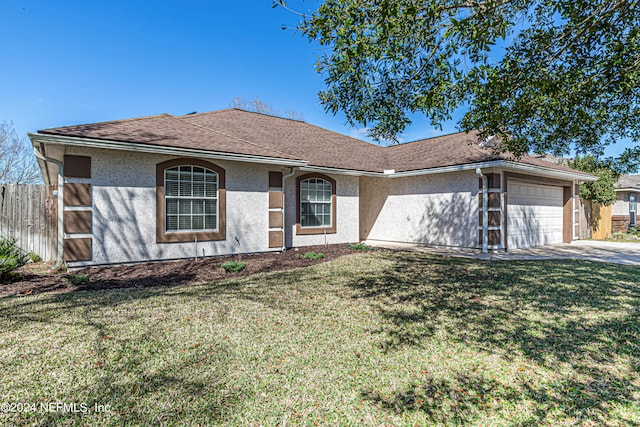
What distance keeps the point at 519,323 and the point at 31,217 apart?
Result: 39.4 ft

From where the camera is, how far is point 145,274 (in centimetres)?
757

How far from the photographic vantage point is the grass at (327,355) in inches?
109

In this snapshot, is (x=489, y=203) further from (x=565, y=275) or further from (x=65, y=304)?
(x=65, y=304)

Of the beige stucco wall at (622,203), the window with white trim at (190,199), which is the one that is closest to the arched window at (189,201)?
the window with white trim at (190,199)

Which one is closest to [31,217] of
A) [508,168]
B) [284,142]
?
[284,142]

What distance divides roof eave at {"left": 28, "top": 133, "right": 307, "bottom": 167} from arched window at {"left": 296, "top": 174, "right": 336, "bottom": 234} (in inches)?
69.2

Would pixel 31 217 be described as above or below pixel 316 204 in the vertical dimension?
below

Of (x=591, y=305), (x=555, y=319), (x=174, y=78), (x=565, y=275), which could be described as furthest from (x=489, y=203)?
(x=174, y=78)

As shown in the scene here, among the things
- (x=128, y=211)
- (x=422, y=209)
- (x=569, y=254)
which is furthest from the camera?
(x=422, y=209)

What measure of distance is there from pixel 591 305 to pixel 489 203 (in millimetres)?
6313

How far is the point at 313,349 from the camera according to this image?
383cm

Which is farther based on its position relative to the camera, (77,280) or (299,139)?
(299,139)

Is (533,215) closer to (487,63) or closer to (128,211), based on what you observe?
(487,63)

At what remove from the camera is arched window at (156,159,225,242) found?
8664mm
